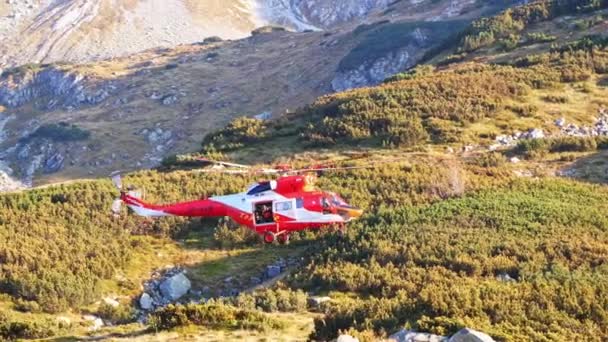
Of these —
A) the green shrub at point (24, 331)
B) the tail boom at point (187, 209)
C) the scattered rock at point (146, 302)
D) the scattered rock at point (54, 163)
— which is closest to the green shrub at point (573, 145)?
the tail boom at point (187, 209)

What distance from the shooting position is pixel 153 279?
17859mm

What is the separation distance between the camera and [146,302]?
53.8 feet

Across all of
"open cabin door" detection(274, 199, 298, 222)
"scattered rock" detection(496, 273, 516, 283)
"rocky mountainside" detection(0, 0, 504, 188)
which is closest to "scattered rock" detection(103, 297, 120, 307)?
"open cabin door" detection(274, 199, 298, 222)

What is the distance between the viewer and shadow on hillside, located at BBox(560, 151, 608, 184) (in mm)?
24230

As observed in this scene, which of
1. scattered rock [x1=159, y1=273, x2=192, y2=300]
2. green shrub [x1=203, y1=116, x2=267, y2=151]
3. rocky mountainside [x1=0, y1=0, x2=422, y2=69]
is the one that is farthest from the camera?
rocky mountainside [x1=0, y1=0, x2=422, y2=69]

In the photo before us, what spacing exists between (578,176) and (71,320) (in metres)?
19.3

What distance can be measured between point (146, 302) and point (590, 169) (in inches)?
719

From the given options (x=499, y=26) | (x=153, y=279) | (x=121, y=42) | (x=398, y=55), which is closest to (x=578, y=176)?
(x=153, y=279)

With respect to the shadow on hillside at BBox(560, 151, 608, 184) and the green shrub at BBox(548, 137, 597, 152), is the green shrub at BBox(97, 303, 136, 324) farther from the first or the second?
the green shrub at BBox(548, 137, 597, 152)

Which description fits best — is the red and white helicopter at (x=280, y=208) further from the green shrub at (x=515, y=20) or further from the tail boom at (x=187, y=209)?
the green shrub at (x=515, y=20)

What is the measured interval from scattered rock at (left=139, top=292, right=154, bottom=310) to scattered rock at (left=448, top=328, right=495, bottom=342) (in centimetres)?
944

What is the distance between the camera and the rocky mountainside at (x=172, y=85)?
6388cm

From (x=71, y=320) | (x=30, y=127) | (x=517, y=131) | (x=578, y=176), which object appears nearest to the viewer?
(x=71, y=320)

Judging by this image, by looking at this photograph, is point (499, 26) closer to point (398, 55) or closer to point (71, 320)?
point (398, 55)
